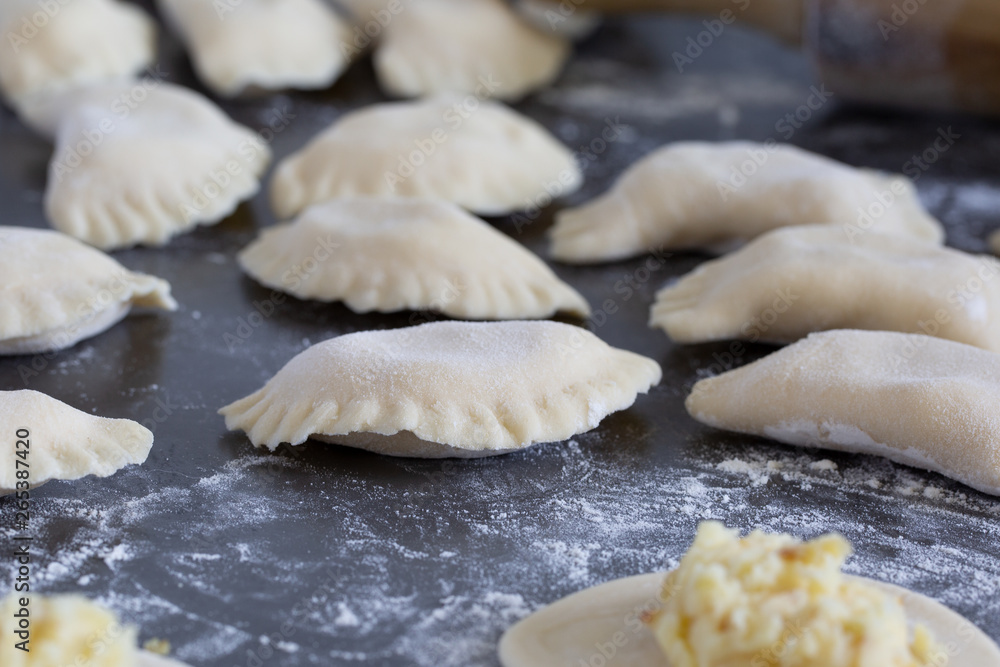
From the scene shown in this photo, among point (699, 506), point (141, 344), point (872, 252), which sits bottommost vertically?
point (141, 344)

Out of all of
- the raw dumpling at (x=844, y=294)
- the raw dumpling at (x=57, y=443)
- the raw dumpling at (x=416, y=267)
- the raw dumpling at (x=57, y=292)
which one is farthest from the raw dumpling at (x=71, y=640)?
the raw dumpling at (x=844, y=294)

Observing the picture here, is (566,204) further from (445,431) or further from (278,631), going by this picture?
(278,631)

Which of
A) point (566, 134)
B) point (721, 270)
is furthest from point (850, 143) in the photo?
point (721, 270)

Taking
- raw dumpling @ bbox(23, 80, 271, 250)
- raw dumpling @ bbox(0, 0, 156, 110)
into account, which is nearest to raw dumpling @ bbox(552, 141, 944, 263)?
raw dumpling @ bbox(23, 80, 271, 250)

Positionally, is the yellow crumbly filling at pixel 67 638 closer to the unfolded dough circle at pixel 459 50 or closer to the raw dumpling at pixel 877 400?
the raw dumpling at pixel 877 400

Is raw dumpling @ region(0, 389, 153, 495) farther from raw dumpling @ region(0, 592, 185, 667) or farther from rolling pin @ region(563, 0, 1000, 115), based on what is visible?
rolling pin @ region(563, 0, 1000, 115)

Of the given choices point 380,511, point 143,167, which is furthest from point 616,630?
point 143,167
